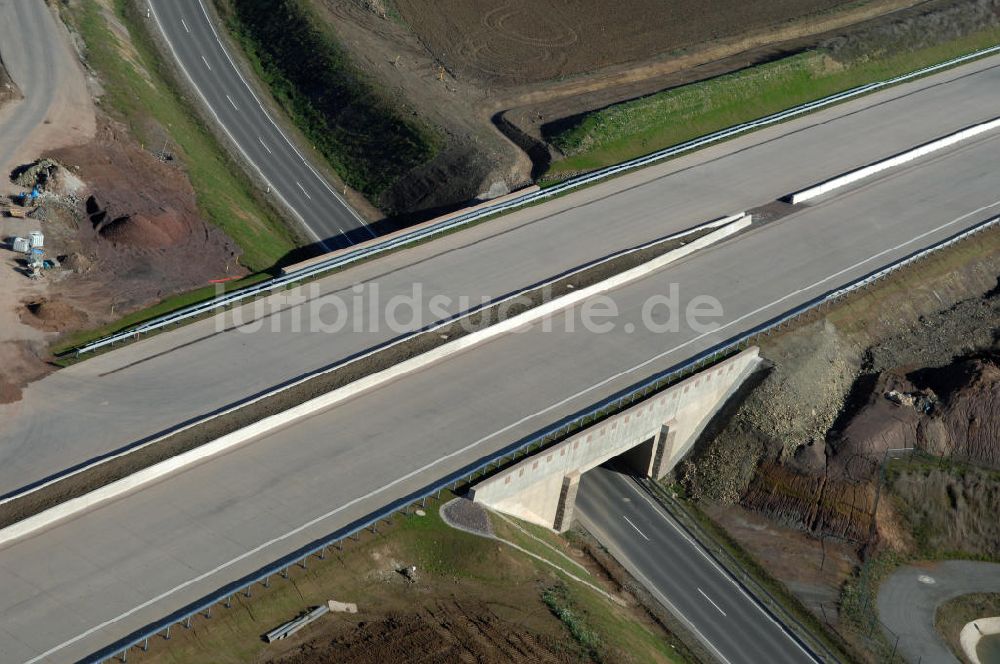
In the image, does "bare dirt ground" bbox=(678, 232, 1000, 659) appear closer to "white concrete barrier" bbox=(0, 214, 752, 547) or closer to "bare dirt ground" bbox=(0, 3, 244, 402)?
"white concrete barrier" bbox=(0, 214, 752, 547)

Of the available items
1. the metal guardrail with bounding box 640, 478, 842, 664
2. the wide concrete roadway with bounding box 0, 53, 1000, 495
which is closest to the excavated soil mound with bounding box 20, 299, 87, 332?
the wide concrete roadway with bounding box 0, 53, 1000, 495

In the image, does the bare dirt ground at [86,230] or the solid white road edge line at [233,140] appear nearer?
the bare dirt ground at [86,230]

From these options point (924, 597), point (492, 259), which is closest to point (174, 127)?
point (492, 259)

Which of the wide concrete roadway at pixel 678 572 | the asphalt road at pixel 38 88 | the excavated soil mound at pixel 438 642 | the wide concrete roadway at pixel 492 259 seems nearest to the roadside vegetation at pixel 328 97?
the wide concrete roadway at pixel 492 259

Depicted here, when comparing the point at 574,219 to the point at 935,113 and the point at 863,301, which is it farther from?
the point at 935,113

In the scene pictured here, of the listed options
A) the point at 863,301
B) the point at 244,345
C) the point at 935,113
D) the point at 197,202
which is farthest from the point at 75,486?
the point at 935,113

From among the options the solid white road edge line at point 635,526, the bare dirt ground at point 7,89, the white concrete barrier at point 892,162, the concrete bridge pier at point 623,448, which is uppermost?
the white concrete barrier at point 892,162

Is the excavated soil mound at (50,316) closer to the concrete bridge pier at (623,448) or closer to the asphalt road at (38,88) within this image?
the asphalt road at (38,88)
